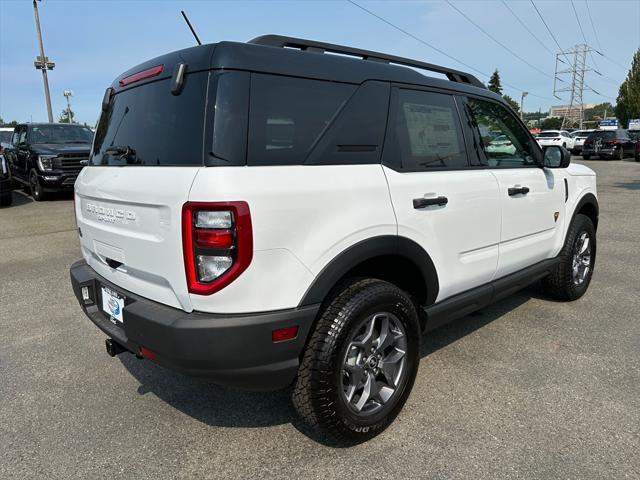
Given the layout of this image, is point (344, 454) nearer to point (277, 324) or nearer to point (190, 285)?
point (277, 324)

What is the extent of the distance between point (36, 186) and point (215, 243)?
1197 cm

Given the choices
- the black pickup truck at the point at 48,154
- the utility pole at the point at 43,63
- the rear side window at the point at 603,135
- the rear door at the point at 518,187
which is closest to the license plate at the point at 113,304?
the rear door at the point at 518,187

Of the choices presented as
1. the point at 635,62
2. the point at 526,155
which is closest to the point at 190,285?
the point at 526,155

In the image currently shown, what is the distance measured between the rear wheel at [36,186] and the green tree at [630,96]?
209 feet

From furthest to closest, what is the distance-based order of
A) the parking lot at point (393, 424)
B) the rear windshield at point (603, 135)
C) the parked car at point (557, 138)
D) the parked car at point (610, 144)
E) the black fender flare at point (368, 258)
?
the parked car at point (557, 138)
the rear windshield at point (603, 135)
the parked car at point (610, 144)
the parking lot at point (393, 424)
the black fender flare at point (368, 258)

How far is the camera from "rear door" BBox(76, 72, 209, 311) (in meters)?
2.02

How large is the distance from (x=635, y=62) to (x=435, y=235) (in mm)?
70184

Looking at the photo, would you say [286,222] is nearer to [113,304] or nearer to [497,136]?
[113,304]

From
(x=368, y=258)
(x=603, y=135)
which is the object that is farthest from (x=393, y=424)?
(x=603, y=135)

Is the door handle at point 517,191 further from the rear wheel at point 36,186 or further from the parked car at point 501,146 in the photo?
the rear wheel at point 36,186

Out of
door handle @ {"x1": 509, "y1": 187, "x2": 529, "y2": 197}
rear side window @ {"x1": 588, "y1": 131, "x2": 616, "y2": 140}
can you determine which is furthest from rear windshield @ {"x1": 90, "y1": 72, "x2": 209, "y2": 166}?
rear side window @ {"x1": 588, "y1": 131, "x2": 616, "y2": 140}

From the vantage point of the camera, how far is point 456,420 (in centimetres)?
263

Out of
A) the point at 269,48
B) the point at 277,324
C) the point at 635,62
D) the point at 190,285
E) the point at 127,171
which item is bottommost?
the point at 277,324

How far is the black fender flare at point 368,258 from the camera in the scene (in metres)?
2.13
